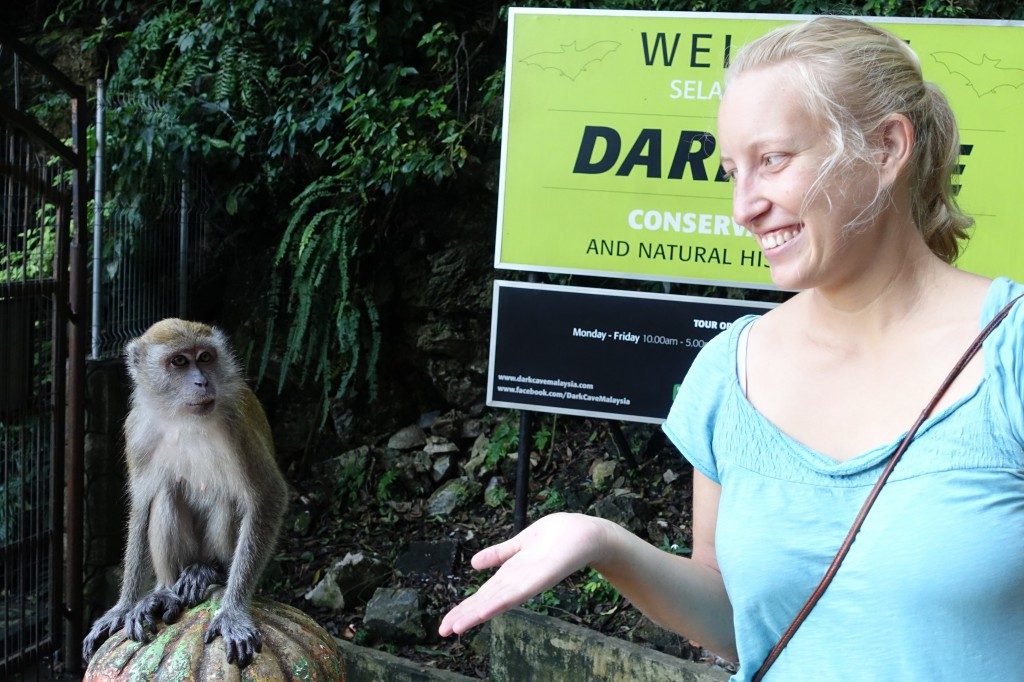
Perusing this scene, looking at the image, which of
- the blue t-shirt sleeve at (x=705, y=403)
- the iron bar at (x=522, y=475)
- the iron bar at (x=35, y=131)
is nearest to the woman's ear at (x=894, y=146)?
the blue t-shirt sleeve at (x=705, y=403)

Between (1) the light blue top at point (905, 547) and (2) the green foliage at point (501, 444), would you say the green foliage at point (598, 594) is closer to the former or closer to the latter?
(2) the green foliage at point (501, 444)

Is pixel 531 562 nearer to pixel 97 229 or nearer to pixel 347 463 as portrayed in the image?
pixel 97 229

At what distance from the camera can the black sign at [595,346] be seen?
4.05 meters

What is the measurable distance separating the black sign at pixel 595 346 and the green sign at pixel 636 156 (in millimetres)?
135

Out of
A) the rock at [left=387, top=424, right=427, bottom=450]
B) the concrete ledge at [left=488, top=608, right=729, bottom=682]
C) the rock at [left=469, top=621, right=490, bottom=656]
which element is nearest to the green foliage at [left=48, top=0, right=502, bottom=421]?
the rock at [left=387, top=424, right=427, bottom=450]

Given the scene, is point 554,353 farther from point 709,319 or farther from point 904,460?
point 904,460

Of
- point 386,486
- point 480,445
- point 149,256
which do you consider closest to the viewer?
point 149,256

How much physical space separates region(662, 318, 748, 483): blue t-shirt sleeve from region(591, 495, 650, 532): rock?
3363 millimetres

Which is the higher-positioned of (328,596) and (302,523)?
(302,523)

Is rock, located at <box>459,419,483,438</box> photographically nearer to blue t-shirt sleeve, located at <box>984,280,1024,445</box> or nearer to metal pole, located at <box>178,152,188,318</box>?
metal pole, located at <box>178,152,188,318</box>

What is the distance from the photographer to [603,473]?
18.0 feet

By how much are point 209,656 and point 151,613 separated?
340mm

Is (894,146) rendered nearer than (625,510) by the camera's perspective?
Yes

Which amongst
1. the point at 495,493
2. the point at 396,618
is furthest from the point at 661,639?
the point at 495,493
